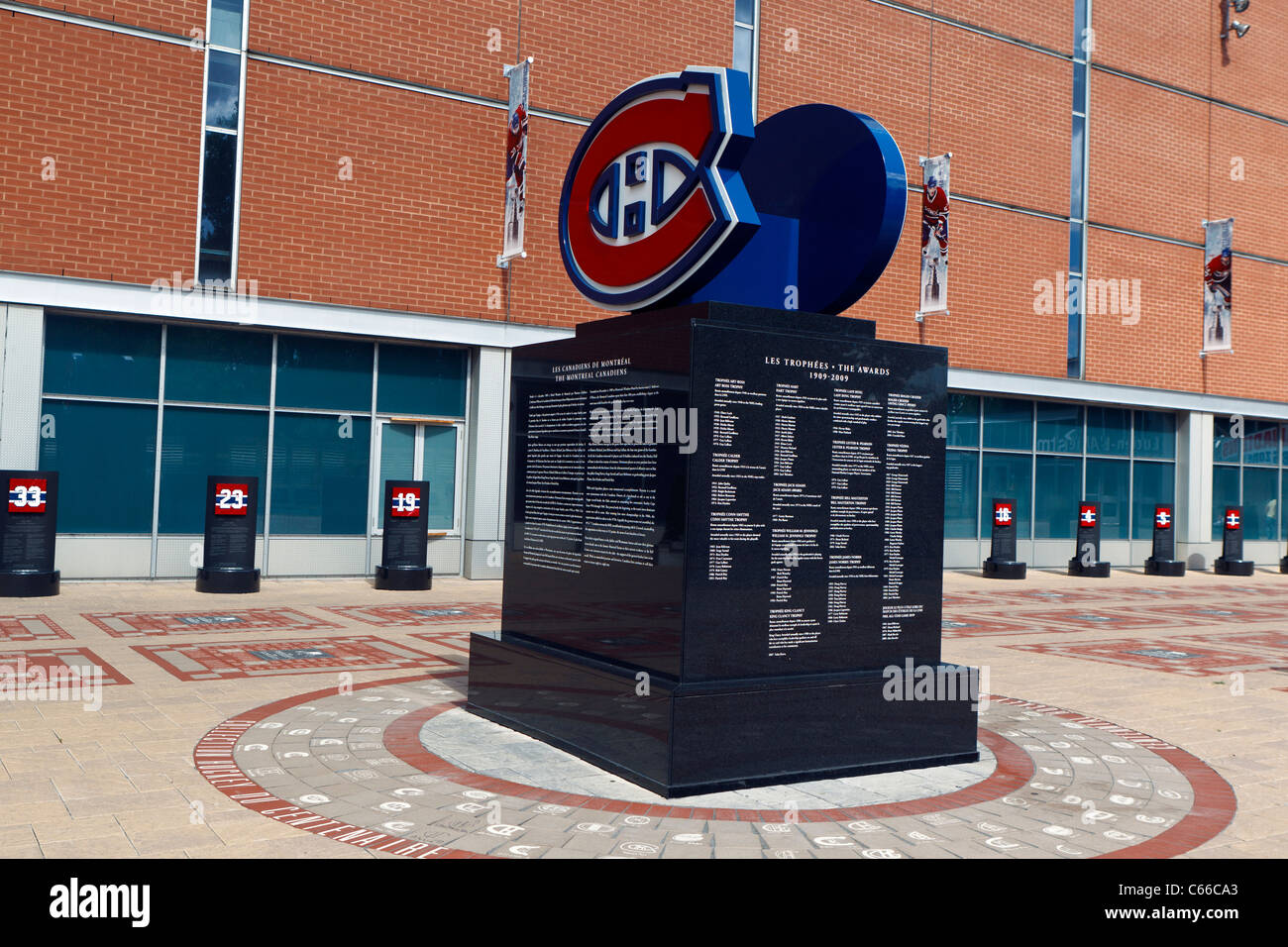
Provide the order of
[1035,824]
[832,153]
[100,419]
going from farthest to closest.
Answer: [100,419] → [832,153] → [1035,824]

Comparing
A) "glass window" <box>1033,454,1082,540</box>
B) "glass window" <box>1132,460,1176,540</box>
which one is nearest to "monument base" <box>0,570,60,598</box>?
"glass window" <box>1033,454,1082,540</box>

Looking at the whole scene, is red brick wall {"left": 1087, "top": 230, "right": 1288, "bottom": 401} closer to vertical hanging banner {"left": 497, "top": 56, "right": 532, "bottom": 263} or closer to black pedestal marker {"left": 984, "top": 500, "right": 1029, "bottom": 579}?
black pedestal marker {"left": 984, "top": 500, "right": 1029, "bottom": 579}

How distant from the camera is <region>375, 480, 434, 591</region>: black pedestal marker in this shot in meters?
17.6

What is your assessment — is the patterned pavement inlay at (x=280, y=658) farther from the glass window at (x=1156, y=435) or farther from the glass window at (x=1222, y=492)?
the glass window at (x=1222, y=492)

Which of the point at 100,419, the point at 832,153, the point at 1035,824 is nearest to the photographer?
the point at 1035,824

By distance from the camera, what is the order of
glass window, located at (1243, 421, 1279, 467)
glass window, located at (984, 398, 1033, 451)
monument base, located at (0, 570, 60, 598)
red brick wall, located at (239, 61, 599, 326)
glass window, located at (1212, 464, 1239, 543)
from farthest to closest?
1. glass window, located at (1243, 421, 1279, 467)
2. glass window, located at (1212, 464, 1239, 543)
3. glass window, located at (984, 398, 1033, 451)
4. red brick wall, located at (239, 61, 599, 326)
5. monument base, located at (0, 570, 60, 598)

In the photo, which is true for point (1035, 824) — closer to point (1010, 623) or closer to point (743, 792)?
point (743, 792)

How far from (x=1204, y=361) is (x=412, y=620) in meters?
23.8

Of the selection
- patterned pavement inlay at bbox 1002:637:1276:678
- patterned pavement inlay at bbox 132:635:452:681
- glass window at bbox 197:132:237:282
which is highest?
glass window at bbox 197:132:237:282

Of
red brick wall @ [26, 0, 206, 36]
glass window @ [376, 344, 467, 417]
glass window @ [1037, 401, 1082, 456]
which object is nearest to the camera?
red brick wall @ [26, 0, 206, 36]

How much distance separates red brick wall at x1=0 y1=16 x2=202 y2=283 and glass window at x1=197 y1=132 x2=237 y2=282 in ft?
0.59

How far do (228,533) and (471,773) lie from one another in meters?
10.9

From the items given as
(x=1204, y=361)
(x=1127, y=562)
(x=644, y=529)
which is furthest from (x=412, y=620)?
(x=1204, y=361)
